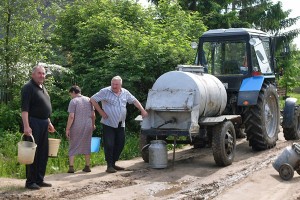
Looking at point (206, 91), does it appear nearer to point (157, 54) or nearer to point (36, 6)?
point (157, 54)

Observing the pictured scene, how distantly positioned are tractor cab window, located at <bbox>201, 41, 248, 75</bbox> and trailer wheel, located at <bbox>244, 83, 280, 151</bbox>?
0.79 metres

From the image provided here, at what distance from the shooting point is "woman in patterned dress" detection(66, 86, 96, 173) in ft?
29.5

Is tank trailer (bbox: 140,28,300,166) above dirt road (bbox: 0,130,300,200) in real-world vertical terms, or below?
above

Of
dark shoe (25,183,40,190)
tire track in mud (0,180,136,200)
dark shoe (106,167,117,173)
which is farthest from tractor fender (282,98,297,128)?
dark shoe (25,183,40,190)

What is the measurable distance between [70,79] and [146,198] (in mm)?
7842

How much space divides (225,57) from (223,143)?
131 inches

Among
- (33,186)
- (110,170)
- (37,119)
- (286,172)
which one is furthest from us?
(110,170)

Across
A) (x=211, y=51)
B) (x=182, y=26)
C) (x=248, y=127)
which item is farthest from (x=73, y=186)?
(x=182, y=26)

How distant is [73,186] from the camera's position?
25.1ft

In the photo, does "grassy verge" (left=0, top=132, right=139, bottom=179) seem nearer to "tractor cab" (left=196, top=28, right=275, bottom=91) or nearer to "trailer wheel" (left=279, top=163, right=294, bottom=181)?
"tractor cab" (left=196, top=28, right=275, bottom=91)

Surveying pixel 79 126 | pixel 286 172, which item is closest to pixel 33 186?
pixel 79 126

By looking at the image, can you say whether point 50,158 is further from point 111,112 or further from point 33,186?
point 33,186

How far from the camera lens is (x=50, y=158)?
32.3ft

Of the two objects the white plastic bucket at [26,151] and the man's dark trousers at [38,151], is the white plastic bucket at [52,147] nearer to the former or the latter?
the man's dark trousers at [38,151]
